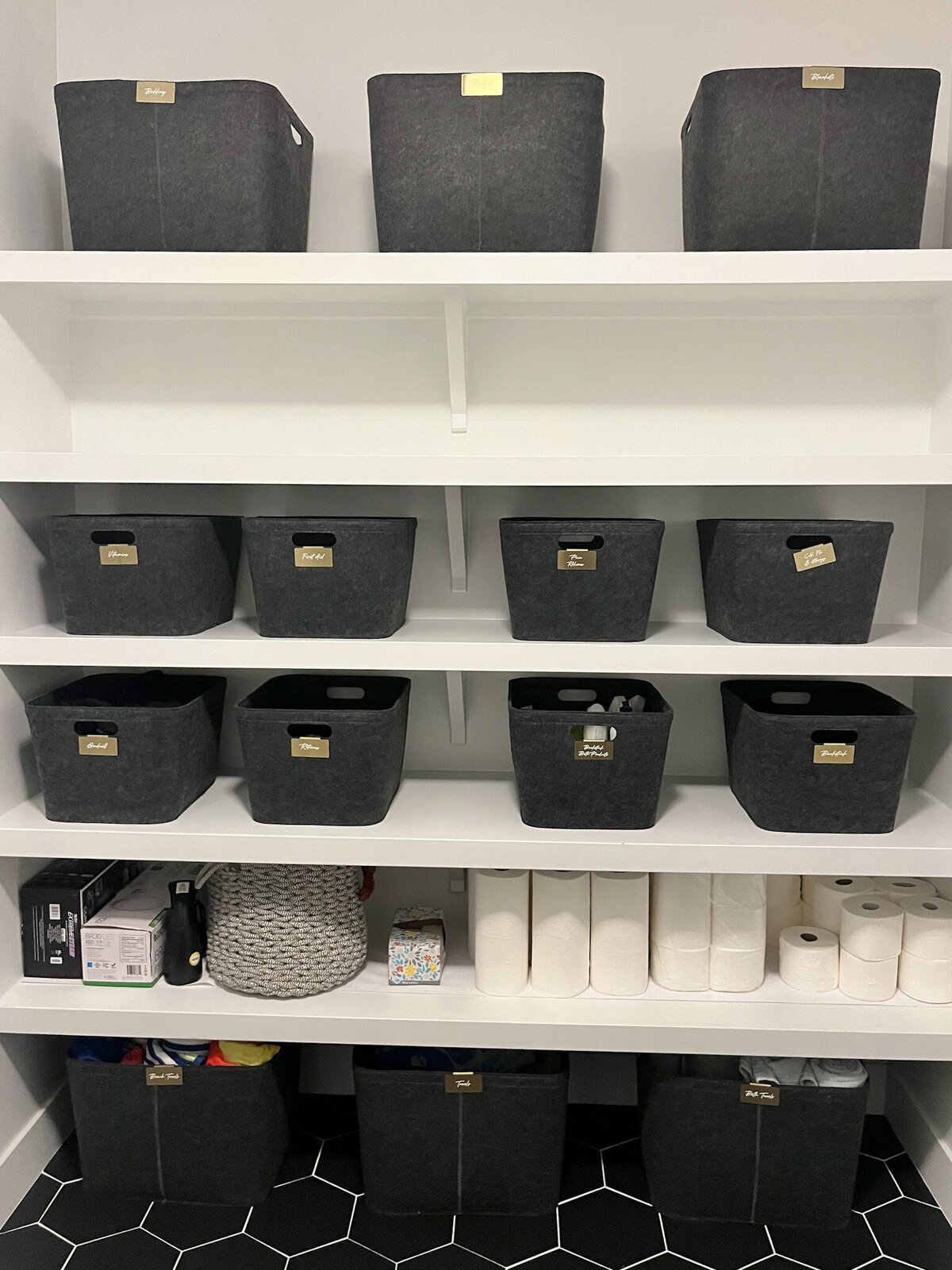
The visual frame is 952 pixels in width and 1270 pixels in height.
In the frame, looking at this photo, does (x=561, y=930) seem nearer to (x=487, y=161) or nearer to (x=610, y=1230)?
(x=610, y=1230)

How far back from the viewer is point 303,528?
1.83 m

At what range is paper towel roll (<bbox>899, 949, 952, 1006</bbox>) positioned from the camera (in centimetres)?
194

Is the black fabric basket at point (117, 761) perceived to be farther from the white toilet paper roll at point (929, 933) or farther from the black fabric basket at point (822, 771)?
the white toilet paper roll at point (929, 933)

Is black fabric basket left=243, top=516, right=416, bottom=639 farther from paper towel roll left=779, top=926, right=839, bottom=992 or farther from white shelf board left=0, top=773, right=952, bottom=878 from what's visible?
paper towel roll left=779, top=926, right=839, bottom=992

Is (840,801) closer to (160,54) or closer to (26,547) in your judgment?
(26,547)

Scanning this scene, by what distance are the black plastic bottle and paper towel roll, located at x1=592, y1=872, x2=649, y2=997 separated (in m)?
0.82

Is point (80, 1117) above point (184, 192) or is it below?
below

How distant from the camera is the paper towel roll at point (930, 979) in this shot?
6.35 feet

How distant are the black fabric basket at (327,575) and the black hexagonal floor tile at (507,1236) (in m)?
1.19

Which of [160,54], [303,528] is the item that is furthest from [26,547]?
[160,54]

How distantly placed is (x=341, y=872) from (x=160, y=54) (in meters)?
1.76

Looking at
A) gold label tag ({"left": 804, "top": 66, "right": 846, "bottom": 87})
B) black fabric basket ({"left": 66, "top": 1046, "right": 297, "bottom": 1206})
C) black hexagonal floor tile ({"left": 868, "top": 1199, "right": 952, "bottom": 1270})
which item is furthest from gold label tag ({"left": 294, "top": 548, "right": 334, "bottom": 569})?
Answer: black hexagonal floor tile ({"left": 868, "top": 1199, "right": 952, "bottom": 1270})

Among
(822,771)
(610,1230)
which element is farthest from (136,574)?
(610,1230)

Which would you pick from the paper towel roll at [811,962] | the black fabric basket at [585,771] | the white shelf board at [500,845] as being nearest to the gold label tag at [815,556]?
the black fabric basket at [585,771]
